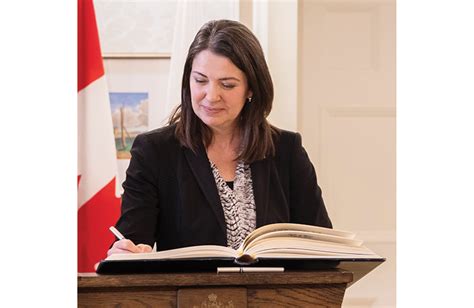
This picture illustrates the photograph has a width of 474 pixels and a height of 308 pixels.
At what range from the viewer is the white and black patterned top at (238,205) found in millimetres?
2344

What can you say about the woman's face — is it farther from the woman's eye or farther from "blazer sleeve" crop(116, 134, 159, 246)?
"blazer sleeve" crop(116, 134, 159, 246)

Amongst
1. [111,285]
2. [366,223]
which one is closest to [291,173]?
[111,285]

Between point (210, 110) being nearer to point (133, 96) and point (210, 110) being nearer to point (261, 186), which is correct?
point (261, 186)

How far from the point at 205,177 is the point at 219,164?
103mm

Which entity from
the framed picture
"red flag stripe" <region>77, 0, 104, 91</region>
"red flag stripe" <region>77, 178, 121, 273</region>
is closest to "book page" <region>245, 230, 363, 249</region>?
"red flag stripe" <region>77, 178, 121, 273</region>

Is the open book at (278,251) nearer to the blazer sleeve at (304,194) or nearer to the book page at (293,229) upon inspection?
the book page at (293,229)

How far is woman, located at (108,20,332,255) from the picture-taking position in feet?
7.66

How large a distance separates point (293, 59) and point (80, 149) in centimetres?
107

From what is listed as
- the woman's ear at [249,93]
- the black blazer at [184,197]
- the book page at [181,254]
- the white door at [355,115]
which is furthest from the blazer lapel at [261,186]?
the white door at [355,115]

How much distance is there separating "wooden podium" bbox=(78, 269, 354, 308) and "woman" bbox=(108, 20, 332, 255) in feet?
2.62

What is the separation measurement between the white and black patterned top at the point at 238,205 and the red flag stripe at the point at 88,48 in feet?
3.22
